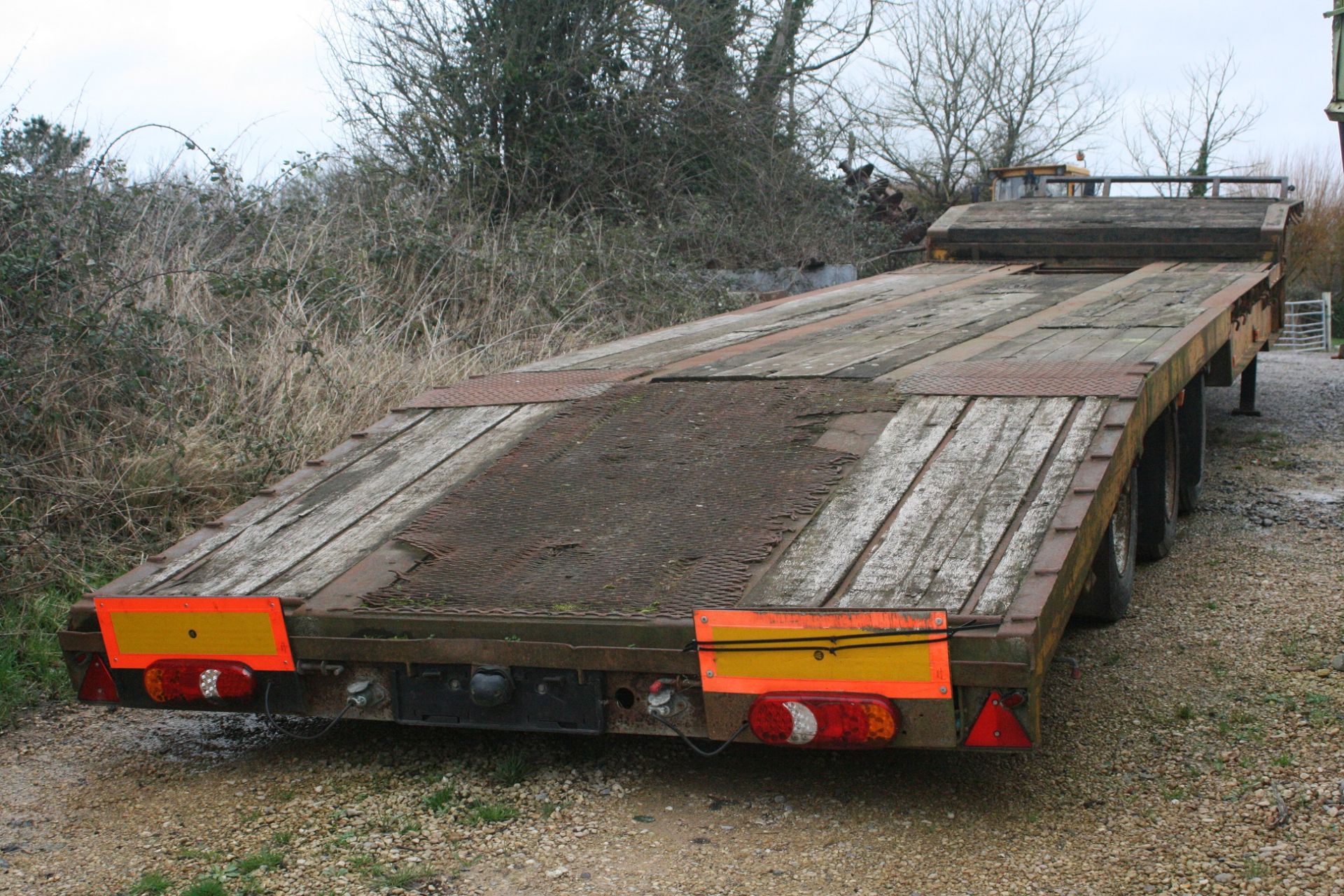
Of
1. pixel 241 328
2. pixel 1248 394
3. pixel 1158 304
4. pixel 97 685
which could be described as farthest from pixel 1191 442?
pixel 241 328

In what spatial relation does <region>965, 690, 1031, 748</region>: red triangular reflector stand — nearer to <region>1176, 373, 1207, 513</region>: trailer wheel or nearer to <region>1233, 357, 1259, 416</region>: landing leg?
<region>1176, 373, 1207, 513</region>: trailer wheel

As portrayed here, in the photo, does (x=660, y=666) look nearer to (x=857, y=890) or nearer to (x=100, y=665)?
(x=857, y=890)

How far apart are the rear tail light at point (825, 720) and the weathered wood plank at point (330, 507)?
4.83 feet

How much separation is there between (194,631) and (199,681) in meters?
0.14

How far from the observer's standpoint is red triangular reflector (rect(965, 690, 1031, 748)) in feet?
8.55

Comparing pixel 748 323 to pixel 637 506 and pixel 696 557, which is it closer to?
pixel 637 506

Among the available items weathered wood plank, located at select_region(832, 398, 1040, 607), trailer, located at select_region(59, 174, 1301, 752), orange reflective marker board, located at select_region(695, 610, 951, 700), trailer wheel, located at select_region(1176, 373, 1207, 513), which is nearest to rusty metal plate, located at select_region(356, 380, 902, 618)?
trailer, located at select_region(59, 174, 1301, 752)

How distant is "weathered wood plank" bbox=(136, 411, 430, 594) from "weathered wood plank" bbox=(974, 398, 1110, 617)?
2.28 m

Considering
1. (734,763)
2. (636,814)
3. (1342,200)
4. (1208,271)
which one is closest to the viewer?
(636,814)

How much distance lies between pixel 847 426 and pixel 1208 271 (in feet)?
14.3

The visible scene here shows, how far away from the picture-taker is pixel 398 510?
3.66 metres

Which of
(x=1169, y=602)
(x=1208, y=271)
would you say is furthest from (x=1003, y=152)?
(x=1169, y=602)

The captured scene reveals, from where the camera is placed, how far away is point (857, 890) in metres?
2.59

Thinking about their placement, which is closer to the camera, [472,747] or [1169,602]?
[472,747]
